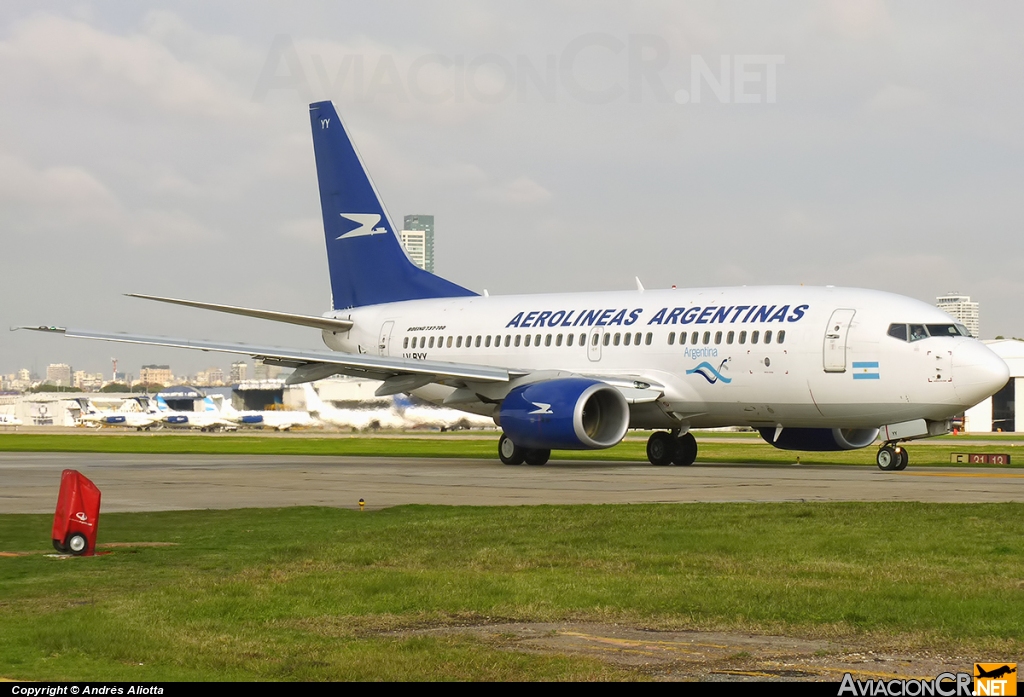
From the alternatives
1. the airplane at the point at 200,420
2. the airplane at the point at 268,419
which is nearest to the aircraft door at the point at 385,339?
the airplane at the point at 268,419

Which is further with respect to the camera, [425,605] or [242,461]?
[242,461]

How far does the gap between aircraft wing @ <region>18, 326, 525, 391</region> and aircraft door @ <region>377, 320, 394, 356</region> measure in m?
5.34

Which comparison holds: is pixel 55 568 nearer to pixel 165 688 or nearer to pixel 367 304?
pixel 165 688

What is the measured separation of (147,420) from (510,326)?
2681 inches

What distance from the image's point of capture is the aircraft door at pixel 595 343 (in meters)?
31.2

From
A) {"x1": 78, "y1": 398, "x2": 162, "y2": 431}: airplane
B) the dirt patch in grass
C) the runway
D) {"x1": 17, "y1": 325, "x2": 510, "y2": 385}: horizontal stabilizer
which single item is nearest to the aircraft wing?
{"x1": 17, "y1": 325, "x2": 510, "y2": 385}: horizontal stabilizer

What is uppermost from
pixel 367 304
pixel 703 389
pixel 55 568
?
pixel 367 304

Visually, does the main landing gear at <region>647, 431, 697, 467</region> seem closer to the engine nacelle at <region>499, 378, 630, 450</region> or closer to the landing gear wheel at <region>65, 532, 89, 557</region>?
the engine nacelle at <region>499, 378, 630, 450</region>

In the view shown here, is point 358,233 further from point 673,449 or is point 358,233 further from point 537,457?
point 673,449

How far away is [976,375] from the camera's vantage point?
25188mm

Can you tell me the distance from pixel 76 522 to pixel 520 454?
18987 mm

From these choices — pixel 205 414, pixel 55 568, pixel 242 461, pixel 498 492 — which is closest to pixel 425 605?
pixel 55 568

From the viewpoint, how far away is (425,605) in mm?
9570

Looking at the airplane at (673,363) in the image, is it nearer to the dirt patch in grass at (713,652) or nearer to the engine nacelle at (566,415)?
the engine nacelle at (566,415)
